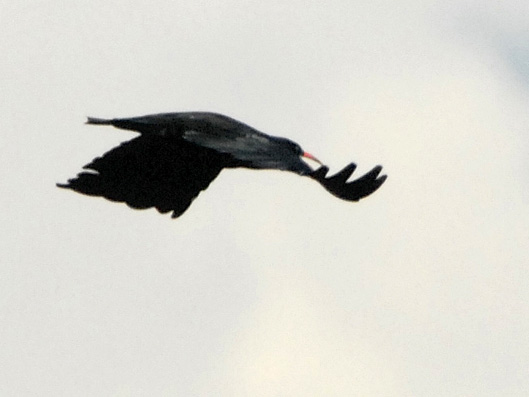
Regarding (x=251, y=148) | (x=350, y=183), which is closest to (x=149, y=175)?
(x=251, y=148)

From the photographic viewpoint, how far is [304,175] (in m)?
16.7

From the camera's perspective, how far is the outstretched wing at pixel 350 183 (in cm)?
1756

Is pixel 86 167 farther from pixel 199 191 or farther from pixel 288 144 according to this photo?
pixel 288 144

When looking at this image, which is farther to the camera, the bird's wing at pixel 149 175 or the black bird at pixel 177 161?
the bird's wing at pixel 149 175

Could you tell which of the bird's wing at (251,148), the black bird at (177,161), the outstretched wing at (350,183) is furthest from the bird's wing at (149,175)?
the outstretched wing at (350,183)

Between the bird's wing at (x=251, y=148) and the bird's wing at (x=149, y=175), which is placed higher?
the bird's wing at (x=251, y=148)

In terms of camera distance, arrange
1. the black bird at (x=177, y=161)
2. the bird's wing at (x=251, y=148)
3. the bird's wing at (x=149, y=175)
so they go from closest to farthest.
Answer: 1. the bird's wing at (x=251, y=148)
2. the black bird at (x=177, y=161)
3. the bird's wing at (x=149, y=175)

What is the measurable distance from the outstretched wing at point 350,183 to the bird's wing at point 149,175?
1.81m

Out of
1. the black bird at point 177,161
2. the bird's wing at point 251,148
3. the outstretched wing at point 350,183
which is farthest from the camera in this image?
the black bird at point 177,161

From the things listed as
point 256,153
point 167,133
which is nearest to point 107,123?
point 167,133

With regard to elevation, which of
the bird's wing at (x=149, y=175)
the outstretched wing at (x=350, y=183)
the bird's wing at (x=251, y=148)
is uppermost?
the outstretched wing at (x=350, y=183)

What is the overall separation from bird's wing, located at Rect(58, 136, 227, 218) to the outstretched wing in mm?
1809

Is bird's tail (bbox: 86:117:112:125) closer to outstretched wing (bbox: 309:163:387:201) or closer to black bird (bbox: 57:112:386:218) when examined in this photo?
black bird (bbox: 57:112:386:218)

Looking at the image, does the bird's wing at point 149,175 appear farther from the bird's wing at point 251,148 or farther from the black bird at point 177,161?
the bird's wing at point 251,148
